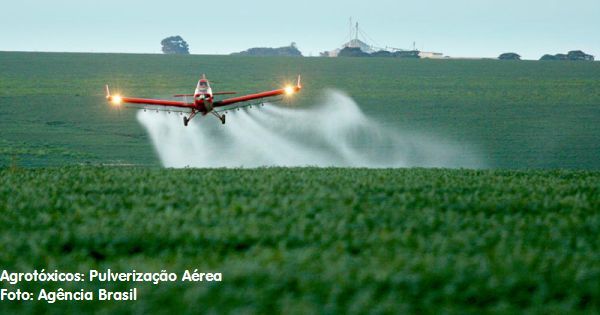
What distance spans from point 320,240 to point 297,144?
240 feet

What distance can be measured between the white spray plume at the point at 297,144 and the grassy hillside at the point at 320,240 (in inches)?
1744

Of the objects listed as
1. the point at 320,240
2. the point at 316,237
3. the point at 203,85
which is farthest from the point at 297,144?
the point at 320,240

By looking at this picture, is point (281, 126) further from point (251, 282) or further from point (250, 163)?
point (251, 282)

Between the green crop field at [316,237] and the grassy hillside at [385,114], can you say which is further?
the grassy hillside at [385,114]

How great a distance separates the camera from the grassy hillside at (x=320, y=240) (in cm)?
1633

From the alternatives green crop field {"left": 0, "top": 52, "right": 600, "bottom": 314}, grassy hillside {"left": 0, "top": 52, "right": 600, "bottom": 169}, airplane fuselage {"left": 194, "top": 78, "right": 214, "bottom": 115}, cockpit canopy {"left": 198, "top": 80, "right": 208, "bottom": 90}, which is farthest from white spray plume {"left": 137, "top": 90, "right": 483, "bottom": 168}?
green crop field {"left": 0, "top": 52, "right": 600, "bottom": 314}

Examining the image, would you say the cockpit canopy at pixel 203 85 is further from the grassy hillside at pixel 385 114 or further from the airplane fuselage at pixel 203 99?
the grassy hillside at pixel 385 114

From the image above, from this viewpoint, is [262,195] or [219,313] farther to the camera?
[262,195]

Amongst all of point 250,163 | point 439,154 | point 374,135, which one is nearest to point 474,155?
point 439,154

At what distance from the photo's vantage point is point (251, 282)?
17.1 metres

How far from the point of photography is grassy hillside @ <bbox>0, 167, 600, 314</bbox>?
643 inches

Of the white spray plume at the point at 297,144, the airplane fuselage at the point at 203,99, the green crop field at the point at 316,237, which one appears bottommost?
the white spray plume at the point at 297,144

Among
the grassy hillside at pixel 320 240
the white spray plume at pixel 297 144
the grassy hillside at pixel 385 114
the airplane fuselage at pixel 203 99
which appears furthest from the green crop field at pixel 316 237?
the grassy hillside at pixel 385 114

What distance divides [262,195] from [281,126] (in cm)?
8551
